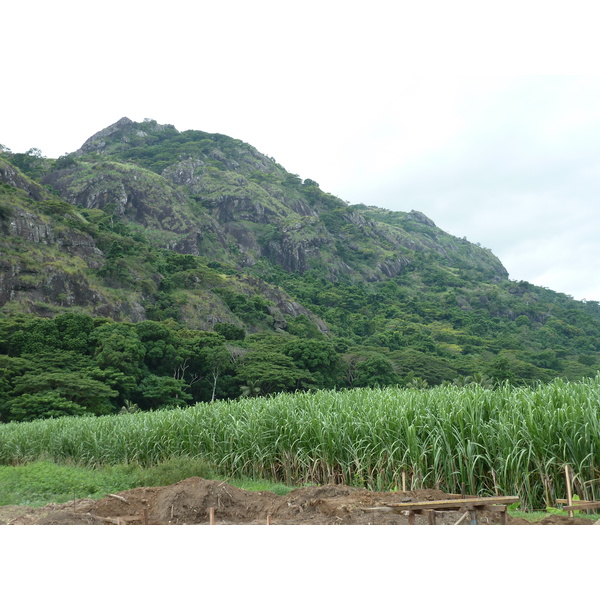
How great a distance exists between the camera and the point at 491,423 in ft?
17.7

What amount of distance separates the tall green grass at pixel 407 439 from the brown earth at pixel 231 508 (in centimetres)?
83

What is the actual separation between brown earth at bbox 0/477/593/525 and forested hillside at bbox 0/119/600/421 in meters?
3.70

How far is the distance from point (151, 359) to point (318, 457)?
29.4 meters

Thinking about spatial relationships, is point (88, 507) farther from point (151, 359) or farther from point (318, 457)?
point (151, 359)

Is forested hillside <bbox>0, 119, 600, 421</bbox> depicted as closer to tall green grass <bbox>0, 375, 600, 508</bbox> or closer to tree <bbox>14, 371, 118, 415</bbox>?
tree <bbox>14, 371, 118, 415</bbox>

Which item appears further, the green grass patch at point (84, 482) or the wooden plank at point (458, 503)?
the green grass patch at point (84, 482)

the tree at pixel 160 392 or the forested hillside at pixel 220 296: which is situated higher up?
the forested hillside at pixel 220 296

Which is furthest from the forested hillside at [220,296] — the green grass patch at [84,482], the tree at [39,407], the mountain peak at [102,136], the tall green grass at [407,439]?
the green grass patch at [84,482]

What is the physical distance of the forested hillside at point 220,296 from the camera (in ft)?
103

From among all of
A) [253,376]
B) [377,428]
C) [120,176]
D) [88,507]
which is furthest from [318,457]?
[120,176]

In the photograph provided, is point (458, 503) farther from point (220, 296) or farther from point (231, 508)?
point (220, 296)

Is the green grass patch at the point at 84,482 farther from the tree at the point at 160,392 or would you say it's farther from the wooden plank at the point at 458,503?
the tree at the point at 160,392

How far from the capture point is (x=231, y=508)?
203 inches

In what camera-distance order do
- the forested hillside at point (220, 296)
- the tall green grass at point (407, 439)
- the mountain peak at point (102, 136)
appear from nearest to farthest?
1. the tall green grass at point (407, 439)
2. the forested hillside at point (220, 296)
3. the mountain peak at point (102, 136)
